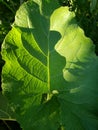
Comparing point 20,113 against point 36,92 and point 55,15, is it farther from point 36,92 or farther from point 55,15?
point 55,15

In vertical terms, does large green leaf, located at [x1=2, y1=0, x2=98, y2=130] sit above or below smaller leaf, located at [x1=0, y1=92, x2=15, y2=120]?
above

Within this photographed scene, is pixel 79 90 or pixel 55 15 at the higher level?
pixel 55 15

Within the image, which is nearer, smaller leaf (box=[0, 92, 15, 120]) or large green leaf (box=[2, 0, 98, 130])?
large green leaf (box=[2, 0, 98, 130])

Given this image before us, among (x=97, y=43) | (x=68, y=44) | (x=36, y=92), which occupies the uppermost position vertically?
(x=68, y=44)

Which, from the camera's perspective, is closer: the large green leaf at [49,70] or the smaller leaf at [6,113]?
the large green leaf at [49,70]

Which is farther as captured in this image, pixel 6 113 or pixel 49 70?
pixel 6 113

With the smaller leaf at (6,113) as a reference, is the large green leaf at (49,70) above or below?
above

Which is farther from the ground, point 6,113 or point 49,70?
point 49,70

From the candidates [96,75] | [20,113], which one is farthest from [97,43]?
[20,113]
